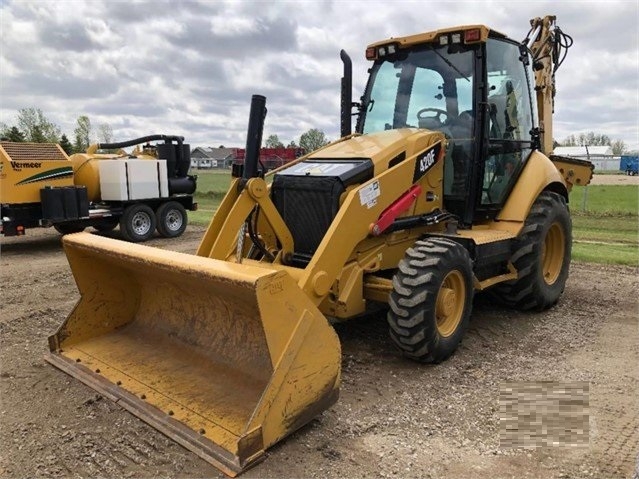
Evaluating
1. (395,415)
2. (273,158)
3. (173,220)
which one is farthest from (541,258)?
(173,220)

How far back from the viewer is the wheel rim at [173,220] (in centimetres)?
1266

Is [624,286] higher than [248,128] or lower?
lower

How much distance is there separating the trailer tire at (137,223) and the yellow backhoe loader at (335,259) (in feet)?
24.3

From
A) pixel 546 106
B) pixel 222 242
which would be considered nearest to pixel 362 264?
pixel 222 242

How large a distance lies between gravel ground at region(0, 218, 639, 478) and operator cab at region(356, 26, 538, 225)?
1430 millimetres

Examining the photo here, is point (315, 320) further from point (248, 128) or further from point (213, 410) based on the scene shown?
point (248, 128)

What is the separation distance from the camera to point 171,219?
41.8 feet

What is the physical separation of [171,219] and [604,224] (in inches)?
457

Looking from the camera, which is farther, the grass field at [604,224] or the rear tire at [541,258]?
the grass field at [604,224]

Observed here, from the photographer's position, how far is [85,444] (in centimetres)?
325

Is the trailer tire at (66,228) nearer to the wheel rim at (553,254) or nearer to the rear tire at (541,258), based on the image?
the rear tire at (541,258)

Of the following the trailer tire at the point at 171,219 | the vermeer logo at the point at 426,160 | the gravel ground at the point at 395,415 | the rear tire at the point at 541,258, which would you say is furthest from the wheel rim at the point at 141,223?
the vermeer logo at the point at 426,160

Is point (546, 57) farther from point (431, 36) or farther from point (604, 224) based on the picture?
point (604, 224)

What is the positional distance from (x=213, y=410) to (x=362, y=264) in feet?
5.57
